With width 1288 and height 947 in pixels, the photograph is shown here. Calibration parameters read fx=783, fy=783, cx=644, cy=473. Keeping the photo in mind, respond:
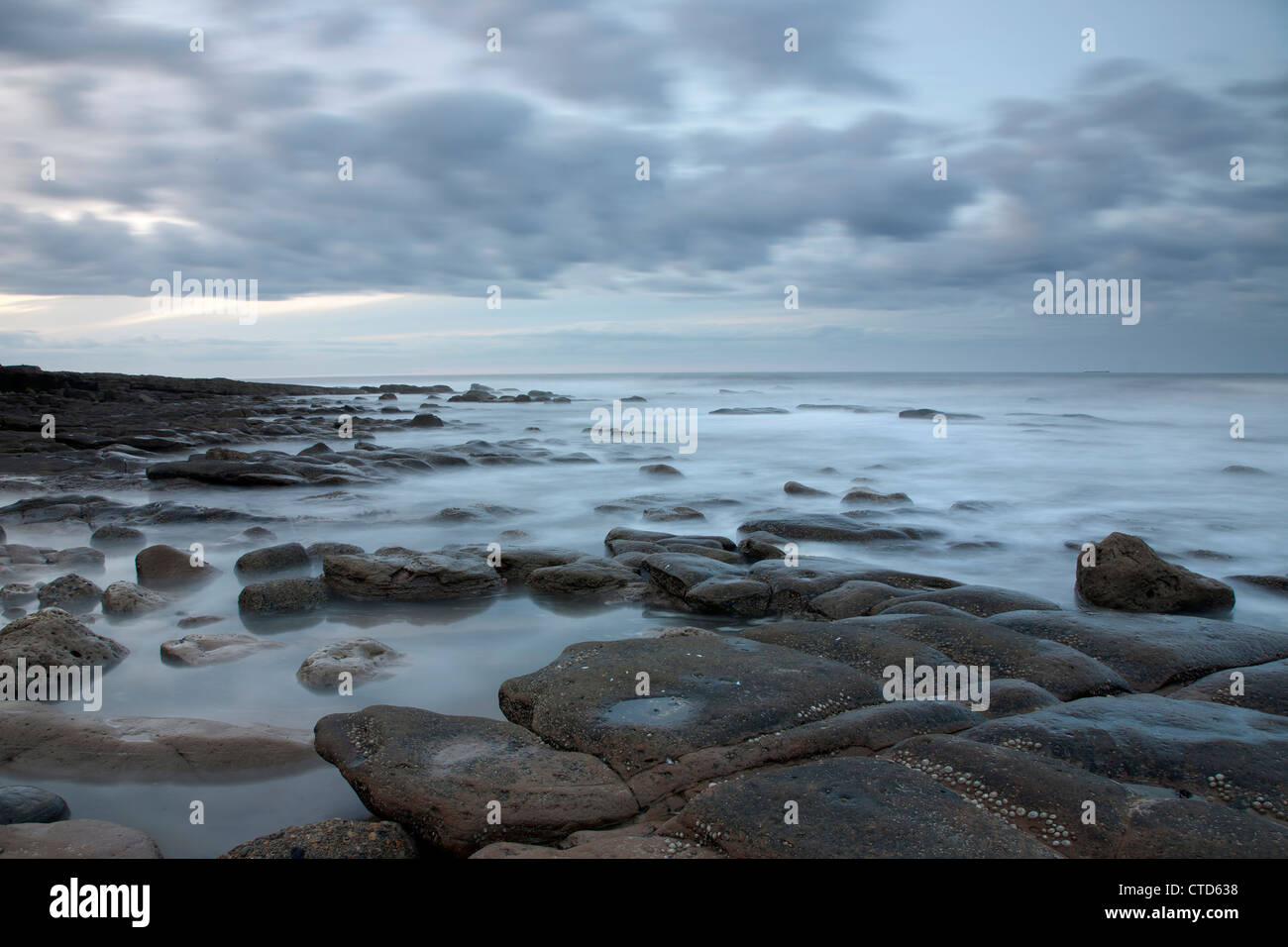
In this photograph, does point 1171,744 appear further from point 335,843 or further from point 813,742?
point 335,843

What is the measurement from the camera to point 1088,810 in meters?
2.50

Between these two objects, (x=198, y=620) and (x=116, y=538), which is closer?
(x=198, y=620)

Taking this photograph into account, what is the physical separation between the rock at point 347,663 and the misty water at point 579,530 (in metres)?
0.11

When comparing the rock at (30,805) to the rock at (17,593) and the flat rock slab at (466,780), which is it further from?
the rock at (17,593)

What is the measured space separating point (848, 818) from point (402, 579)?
4.47 m

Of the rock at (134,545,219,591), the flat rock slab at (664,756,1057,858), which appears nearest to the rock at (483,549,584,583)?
the rock at (134,545,219,591)

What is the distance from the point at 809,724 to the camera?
318 centimetres

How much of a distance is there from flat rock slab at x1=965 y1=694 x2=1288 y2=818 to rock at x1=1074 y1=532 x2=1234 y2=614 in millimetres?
2473

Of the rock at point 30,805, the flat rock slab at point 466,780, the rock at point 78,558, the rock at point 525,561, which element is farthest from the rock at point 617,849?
the rock at point 78,558

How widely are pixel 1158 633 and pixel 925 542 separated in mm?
3860

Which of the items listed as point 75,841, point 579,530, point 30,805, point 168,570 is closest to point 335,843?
point 75,841

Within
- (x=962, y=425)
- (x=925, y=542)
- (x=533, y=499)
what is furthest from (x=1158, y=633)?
(x=962, y=425)

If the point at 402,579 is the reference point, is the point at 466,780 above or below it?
below
